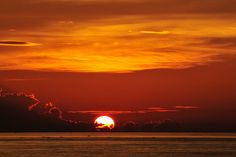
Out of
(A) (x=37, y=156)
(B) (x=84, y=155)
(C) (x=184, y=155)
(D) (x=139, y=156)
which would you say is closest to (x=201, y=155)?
(C) (x=184, y=155)

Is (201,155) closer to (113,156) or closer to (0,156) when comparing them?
(113,156)

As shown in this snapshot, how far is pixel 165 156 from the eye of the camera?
449 ft

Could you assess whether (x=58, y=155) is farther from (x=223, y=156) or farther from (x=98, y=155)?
(x=223, y=156)

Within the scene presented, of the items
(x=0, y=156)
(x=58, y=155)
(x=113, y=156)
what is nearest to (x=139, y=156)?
(x=113, y=156)

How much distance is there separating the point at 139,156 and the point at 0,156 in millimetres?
26568

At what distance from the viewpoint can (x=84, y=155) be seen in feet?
454

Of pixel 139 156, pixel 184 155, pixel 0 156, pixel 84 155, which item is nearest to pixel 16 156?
pixel 0 156

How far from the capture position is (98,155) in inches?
5423

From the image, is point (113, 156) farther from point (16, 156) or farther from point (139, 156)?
point (16, 156)

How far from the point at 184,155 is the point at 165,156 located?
3.88 meters

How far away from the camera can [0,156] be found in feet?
434

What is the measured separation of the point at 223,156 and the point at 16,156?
40.3 meters

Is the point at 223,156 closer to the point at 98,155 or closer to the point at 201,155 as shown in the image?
the point at 201,155

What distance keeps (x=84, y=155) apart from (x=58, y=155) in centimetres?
515
